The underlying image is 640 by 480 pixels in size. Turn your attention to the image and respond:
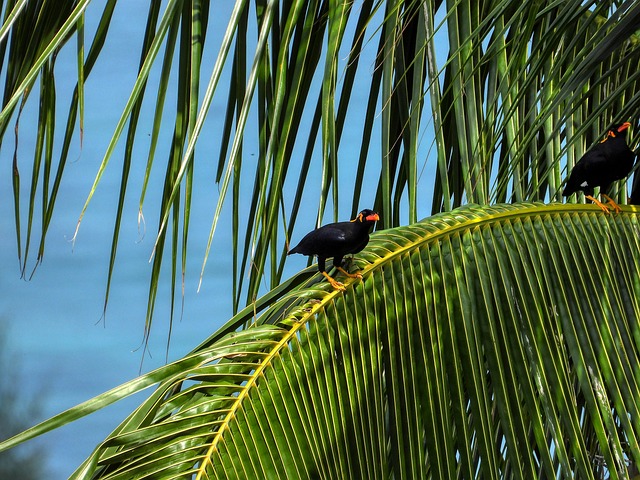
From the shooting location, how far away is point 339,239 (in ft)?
3.56

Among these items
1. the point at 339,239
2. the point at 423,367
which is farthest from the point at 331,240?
the point at 423,367

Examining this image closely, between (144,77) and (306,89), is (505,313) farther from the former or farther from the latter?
(306,89)

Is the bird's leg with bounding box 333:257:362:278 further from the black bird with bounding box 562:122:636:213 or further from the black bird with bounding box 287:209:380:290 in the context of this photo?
the black bird with bounding box 562:122:636:213

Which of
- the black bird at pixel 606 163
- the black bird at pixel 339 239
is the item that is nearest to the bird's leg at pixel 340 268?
the black bird at pixel 339 239

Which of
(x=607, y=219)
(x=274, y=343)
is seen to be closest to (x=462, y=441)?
(x=274, y=343)

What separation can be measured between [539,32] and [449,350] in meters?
1.14

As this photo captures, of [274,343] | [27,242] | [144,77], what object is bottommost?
[274,343]

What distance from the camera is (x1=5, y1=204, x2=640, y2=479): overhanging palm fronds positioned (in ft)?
2.72

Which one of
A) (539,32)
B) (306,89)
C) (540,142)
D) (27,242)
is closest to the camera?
(27,242)

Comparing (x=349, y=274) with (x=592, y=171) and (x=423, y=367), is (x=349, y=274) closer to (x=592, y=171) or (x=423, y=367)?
(x=423, y=367)

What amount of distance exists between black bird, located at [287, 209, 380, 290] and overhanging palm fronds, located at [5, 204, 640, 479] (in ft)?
0.08

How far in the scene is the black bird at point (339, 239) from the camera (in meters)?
1.09

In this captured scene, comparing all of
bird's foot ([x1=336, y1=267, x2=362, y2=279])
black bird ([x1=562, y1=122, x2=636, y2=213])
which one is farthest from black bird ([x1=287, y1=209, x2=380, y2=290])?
black bird ([x1=562, y1=122, x2=636, y2=213])

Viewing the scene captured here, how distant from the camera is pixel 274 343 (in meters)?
0.91
